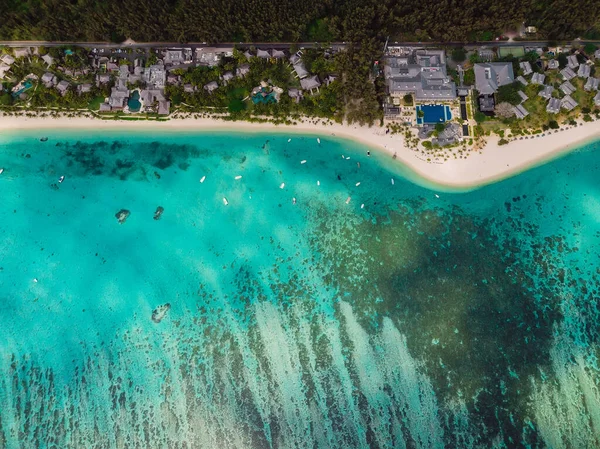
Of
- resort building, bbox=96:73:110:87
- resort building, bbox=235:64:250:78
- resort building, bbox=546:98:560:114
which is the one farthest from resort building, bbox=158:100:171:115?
resort building, bbox=546:98:560:114

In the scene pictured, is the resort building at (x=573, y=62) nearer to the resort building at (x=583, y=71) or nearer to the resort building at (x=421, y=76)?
the resort building at (x=583, y=71)

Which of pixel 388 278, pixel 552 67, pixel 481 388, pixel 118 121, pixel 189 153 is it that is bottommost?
pixel 481 388

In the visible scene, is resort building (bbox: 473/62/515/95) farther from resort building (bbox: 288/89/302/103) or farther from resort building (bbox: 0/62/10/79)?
resort building (bbox: 0/62/10/79)

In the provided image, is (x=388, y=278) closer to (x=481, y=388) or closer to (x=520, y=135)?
(x=481, y=388)

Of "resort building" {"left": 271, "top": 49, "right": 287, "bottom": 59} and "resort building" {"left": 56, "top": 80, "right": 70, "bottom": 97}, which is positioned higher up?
"resort building" {"left": 271, "top": 49, "right": 287, "bottom": 59}

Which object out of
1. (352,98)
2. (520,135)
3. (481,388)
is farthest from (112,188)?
(520,135)

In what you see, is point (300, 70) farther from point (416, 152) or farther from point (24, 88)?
point (24, 88)
